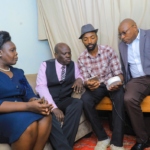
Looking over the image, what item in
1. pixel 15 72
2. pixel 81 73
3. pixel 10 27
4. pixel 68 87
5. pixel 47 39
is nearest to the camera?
pixel 15 72

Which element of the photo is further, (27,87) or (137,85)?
(137,85)

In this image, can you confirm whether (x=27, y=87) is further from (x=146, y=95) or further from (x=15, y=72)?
(x=146, y=95)

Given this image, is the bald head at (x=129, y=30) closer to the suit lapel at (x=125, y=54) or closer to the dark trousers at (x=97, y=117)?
the suit lapel at (x=125, y=54)

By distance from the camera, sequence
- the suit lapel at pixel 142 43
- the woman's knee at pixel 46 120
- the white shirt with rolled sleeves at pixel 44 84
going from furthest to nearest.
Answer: the suit lapel at pixel 142 43
the white shirt with rolled sleeves at pixel 44 84
the woman's knee at pixel 46 120

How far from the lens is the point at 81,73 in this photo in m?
2.34

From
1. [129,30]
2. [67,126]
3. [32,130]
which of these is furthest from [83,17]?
[32,130]

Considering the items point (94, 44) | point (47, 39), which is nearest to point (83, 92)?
point (94, 44)

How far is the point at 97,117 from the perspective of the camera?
2027mm

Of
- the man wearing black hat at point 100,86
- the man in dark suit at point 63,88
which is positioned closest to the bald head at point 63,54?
the man in dark suit at point 63,88

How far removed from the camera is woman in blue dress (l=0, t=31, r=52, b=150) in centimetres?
127

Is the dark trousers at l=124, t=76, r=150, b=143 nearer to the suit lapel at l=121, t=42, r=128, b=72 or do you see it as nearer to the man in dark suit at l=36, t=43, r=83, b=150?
the suit lapel at l=121, t=42, r=128, b=72

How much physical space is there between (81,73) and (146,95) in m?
0.84

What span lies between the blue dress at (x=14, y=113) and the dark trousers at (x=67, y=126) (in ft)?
1.13

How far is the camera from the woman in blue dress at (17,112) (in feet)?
4.18
